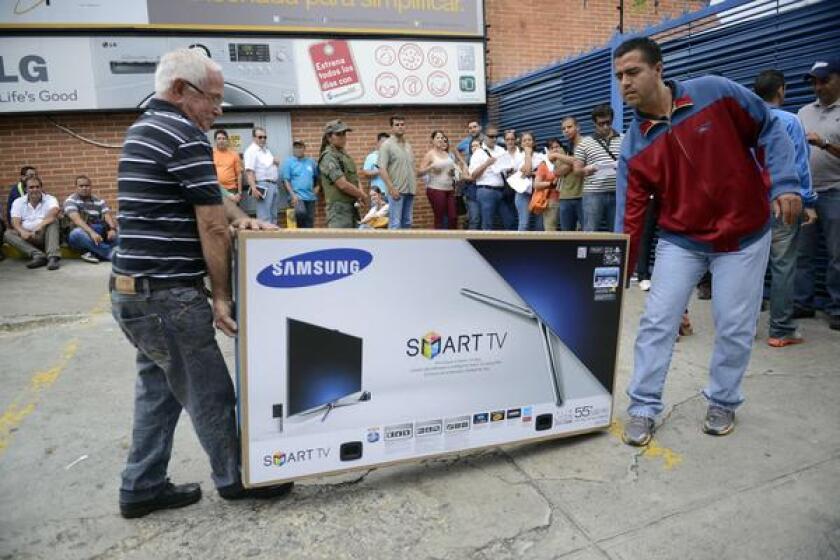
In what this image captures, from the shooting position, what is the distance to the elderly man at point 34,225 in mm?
8315

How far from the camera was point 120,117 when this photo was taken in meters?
9.45

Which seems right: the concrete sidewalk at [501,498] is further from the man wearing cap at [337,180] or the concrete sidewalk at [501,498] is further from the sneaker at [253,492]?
the man wearing cap at [337,180]

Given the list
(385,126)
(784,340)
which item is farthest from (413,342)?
(385,126)

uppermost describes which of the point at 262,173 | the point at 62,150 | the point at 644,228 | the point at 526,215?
the point at 62,150

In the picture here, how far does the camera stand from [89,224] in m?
8.82

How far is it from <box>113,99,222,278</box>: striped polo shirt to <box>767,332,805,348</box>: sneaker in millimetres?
4210

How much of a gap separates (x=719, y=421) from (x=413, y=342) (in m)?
1.76

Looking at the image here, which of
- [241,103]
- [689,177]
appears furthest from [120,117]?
[689,177]

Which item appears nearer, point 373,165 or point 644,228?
point 644,228

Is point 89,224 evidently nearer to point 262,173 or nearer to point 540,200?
point 262,173

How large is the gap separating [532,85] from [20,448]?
358 inches

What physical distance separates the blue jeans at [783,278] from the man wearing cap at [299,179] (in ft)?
23.2

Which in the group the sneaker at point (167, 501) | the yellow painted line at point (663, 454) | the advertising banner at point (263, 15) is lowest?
the yellow painted line at point (663, 454)

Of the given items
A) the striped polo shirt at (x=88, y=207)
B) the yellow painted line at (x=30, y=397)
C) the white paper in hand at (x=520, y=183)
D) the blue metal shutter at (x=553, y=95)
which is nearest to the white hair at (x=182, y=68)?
the yellow painted line at (x=30, y=397)
